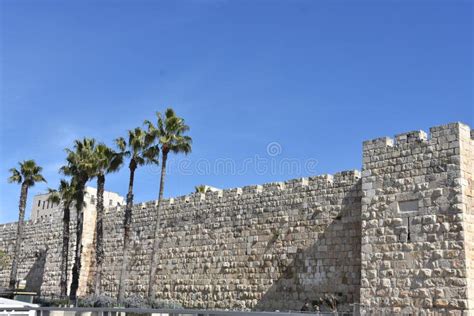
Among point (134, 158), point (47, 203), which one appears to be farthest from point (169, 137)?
point (47, 203)

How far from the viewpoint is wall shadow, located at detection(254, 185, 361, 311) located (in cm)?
1483

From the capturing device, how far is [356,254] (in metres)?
14.8

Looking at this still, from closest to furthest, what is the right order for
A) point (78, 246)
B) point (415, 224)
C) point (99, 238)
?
point (415, 224)
point (99, 238)
point (78, 246)

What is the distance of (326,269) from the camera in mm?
15391

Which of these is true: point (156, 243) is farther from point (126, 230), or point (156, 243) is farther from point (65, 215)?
point (65, 215)

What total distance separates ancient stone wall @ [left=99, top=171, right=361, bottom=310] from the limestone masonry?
34mm

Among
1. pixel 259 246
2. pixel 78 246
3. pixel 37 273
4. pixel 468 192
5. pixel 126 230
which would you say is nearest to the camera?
pixel 468 192

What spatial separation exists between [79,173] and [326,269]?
1221 cm

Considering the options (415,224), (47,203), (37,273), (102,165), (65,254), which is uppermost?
(47,203)

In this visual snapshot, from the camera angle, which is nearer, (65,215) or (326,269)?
(326,269)

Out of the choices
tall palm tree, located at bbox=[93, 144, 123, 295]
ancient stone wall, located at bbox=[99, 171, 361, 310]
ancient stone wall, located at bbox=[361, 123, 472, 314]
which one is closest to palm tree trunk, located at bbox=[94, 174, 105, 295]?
tall palm tree, located at bbox=[93, 144, 123, 295]

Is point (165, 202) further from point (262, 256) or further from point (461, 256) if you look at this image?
point (461, 256)

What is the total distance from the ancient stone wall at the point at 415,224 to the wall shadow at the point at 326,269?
1.53 m

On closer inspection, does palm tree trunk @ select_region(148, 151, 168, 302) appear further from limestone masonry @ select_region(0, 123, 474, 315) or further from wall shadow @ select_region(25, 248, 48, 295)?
wall shadow @ select_region(25, 248, 48, 295)
